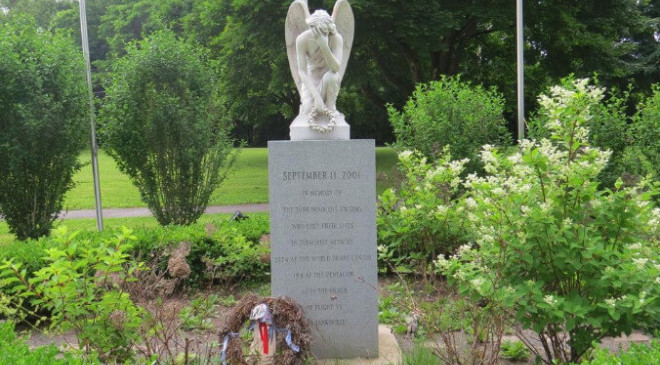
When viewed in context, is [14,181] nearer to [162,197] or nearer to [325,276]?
[162,197]

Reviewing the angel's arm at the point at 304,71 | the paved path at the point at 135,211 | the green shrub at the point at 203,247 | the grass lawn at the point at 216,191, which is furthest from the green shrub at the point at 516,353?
the paved path at the point at 135,211

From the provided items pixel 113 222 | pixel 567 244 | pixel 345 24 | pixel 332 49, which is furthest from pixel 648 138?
pixel 113 222

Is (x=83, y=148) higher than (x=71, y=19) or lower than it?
lower

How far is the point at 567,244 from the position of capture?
13.1ft

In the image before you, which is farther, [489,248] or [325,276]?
[325,276]

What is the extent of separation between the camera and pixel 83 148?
34.8ft

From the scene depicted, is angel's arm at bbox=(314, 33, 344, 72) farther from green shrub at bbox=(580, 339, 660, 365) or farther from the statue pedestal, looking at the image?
green shrub at bbox=(580, 339, 660, 365)

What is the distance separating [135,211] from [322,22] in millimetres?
13194

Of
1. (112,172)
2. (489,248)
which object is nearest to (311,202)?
(489,248)

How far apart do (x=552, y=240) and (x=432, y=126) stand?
7779mm

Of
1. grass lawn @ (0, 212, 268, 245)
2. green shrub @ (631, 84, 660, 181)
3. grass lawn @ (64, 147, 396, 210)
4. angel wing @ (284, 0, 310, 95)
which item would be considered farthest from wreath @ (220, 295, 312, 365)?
grass lawn @ (64, 147, 396, 210)

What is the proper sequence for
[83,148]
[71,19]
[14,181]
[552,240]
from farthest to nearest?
[71,19] → [83,148] → [14,181] → [552,240]

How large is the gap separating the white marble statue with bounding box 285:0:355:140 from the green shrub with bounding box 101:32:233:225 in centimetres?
543

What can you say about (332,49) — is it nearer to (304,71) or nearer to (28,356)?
(304,71)
